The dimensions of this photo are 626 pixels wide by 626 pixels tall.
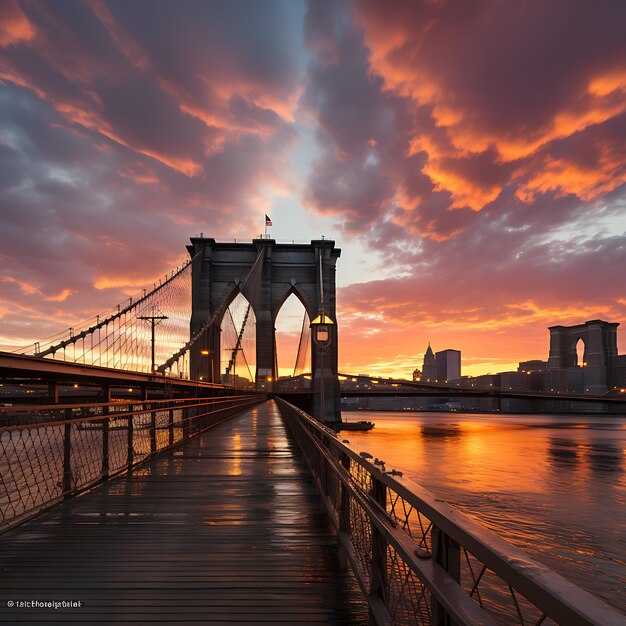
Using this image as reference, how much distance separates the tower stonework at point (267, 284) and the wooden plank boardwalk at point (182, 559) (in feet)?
162

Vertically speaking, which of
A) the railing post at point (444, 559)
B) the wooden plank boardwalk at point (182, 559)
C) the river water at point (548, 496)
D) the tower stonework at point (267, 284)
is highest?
the tower stonework at point (267, 284)

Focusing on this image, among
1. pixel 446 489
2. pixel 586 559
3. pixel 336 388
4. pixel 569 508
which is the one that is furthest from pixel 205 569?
pixel 336 388

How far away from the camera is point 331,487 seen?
17.2ft

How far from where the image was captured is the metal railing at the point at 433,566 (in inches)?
45.4

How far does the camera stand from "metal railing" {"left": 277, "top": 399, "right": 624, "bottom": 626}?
45.4 inches

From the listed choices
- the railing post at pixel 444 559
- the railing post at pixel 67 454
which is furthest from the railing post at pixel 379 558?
the railing post at pixel 67 454

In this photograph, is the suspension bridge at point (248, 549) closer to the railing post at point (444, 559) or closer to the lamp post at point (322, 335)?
the railing post at point (444, 559)

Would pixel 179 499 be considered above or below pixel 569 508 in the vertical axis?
above

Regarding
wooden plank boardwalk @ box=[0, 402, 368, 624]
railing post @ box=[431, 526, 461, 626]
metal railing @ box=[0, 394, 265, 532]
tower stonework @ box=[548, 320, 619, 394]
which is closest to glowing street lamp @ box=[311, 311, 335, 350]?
metal railing @ box=[0, 394, 265, 532]

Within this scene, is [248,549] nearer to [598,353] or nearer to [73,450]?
[73,450]

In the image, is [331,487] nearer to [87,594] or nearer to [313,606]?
[313,606]

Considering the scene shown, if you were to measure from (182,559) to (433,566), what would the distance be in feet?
8.76

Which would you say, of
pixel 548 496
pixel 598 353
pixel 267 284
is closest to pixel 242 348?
pixel 267 284

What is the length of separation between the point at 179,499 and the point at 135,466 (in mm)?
2670
